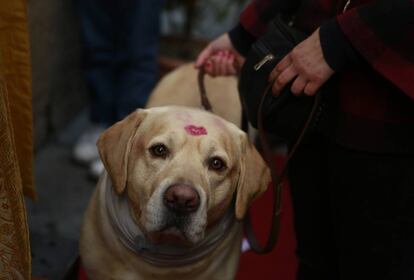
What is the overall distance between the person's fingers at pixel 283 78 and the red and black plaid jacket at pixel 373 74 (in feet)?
0.36

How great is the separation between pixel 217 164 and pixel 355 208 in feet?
1.20

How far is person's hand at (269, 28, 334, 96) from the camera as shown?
1226mm

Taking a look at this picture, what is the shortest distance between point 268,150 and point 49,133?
5.55 feet

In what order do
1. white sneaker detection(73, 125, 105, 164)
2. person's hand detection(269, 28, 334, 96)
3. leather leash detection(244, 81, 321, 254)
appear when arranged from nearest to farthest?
person's hand detection(269, 28, 334, 96), leather leash detection(244, 81, 321, 254), white sneaker detection(73, 125, 105, 164)

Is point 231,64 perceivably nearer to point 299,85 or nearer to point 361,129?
point 299,85

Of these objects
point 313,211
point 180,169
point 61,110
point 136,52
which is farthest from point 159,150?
point 61,110

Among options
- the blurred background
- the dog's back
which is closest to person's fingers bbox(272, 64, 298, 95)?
the dog's back

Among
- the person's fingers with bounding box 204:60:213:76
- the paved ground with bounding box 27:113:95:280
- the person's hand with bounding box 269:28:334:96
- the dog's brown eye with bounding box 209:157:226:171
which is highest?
the person's hand with bounding box 269:28:334:96

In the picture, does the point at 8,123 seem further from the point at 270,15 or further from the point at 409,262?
the point at 409,262

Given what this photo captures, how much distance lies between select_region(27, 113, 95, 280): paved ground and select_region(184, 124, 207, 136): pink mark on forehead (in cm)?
79

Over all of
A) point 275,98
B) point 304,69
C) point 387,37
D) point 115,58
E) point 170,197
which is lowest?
point 115,58

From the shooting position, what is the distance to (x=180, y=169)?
1.33m

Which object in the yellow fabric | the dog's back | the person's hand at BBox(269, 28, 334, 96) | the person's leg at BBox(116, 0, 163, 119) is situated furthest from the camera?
the person's leg at BBox(116, 0, 163, 119)

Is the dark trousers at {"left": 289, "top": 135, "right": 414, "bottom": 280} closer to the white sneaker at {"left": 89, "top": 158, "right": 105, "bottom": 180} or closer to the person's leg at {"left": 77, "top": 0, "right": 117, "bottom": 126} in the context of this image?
the white sneaker at {"left": 89, "top": 158, "right": 105, "bottom": 180}
